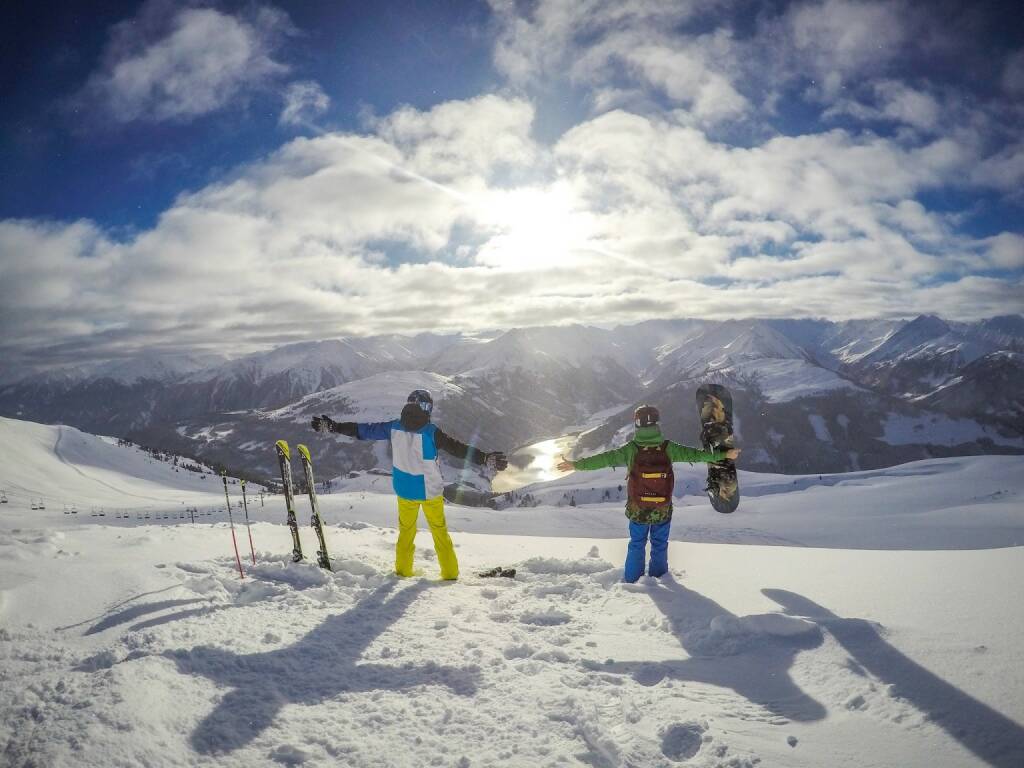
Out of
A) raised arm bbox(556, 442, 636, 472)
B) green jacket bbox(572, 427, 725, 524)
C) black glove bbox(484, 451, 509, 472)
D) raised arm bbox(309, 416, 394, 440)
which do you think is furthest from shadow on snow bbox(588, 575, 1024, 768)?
raised arm bbox(309, 416, 394, 440)

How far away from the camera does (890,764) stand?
251cm

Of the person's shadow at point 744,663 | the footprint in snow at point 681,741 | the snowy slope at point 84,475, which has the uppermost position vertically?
the footprint in snow at point 681,741

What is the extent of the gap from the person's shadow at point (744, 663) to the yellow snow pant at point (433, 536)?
3412 millimetres

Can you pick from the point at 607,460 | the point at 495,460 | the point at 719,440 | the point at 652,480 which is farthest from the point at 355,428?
the point at 719,440

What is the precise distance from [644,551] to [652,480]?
0.98 m

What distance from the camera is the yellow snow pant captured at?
7297 mm

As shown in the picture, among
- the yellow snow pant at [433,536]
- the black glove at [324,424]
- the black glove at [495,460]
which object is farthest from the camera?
the black glove at [324,424]

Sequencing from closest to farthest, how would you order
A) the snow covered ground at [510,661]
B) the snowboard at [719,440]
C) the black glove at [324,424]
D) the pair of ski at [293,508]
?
the snow covered ground at [510,661]
the pair of ski at [293,508]
the black glove at [324,424]
the snowboard at [719,440]

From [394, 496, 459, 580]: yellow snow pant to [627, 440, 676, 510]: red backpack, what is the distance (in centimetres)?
278

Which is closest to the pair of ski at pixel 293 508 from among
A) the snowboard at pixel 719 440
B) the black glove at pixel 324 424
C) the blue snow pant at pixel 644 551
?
the black glove at pixel 324 424

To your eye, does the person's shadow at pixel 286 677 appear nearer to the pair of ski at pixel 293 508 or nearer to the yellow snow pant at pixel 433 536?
the yellow snow pant at pixel 433 536

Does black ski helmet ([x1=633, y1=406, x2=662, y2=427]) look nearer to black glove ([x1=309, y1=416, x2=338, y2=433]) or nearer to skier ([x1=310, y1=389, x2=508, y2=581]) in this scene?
skier ([x1=310, y1=389, x2=508, y2=581])

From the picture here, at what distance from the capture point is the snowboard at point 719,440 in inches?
338

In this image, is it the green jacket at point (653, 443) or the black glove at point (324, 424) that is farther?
the black glove at point (324, 424)
